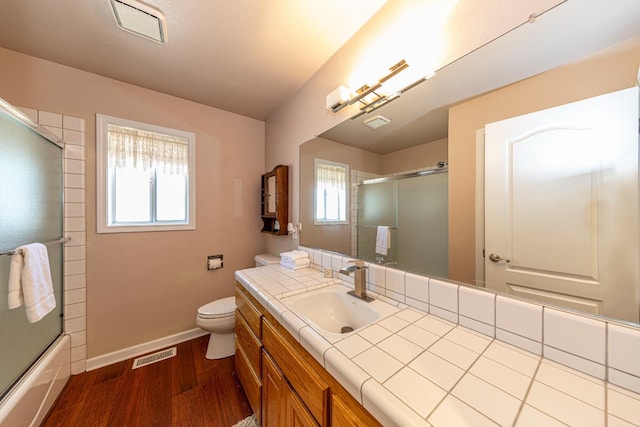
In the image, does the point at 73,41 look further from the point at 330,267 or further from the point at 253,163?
the point at 330,267

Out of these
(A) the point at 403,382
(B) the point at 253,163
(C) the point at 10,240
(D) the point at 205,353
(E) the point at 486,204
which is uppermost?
(B) the point at 253,163

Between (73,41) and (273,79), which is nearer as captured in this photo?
(73,41)

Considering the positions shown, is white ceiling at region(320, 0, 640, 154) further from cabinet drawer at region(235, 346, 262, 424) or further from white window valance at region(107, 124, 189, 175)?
white window valance at region(107, 124, 189, 175)

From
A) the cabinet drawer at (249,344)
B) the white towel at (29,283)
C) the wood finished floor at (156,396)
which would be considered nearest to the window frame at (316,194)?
the cabinet drawer at (249,344)

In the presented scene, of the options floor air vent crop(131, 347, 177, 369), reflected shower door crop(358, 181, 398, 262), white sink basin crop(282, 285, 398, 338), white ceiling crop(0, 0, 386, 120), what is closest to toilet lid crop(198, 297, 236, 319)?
floor air vent crop(131, 347, 177, 369)

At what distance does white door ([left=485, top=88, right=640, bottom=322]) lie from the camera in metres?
0.56

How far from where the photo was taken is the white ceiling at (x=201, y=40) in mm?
1200

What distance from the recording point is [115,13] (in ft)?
3.91

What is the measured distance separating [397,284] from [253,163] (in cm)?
211

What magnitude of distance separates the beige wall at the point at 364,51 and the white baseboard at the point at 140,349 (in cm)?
113

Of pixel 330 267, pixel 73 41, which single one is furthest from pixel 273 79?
pixel 330 267

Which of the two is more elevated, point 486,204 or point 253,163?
point 253,163

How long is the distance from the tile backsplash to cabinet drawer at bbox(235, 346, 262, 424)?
833 mm

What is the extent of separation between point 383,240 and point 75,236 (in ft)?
7.67
